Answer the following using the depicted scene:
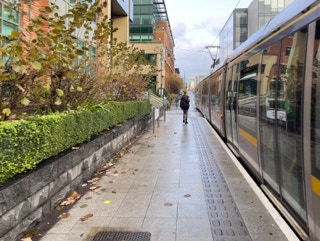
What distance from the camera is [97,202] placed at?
5055 millimetres

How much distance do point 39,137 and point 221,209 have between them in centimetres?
275

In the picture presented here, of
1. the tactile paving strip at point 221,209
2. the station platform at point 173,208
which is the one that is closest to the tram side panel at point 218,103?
the station platform at point 173,208

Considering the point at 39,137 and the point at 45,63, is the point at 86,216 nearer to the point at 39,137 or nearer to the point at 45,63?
the point at 39,137

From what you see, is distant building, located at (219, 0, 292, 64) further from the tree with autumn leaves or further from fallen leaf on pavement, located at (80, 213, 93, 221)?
fallen leaf on pavement, located at (80, 213, 93, 221)

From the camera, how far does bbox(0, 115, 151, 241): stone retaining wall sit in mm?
3512

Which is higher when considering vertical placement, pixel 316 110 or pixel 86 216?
pixel 316 110

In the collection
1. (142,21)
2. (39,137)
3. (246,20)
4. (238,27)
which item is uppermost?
(246,20)

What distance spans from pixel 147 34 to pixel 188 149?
49.8 m

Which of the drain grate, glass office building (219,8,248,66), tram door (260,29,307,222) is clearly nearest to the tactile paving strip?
tram door (260,29,307,222)

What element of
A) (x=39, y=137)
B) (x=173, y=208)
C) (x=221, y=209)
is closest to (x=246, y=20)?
(x=221, y=209)

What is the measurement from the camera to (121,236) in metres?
3.88

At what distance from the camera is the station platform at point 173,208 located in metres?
3.90

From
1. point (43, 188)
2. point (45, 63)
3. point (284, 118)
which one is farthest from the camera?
point (45, 63)

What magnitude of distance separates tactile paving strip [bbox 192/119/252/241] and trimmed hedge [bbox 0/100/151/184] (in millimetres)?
2475
